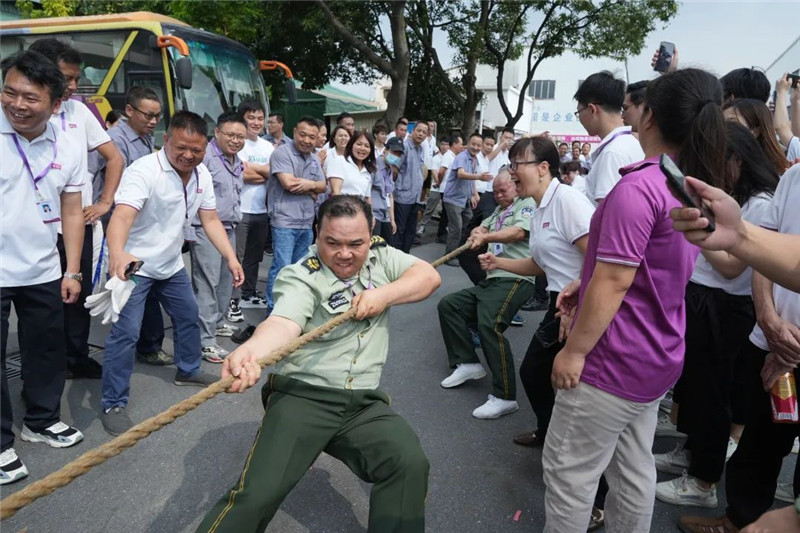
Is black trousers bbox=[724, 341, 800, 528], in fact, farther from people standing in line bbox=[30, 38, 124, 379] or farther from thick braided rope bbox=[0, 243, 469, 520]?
people standing in line bbox=[30, 38, 124, 379]

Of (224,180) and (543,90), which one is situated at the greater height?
(543,90)

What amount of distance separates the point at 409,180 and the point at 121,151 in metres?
3.86

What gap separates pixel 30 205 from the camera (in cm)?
251

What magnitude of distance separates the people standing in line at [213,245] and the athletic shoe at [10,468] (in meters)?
1.51

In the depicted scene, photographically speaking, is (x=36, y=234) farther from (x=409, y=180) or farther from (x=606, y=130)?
(x=409, y=180)

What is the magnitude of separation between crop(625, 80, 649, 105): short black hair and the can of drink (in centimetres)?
198

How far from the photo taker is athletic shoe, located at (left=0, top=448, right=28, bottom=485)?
245cm

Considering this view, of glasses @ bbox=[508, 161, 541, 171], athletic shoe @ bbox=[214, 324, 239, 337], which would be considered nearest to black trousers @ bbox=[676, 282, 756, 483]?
glasses @ bbox=[508, 161, 541, 171]

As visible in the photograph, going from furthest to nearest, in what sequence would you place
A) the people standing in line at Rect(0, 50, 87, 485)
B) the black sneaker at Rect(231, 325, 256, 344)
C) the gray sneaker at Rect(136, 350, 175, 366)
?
1. the black sneaker at Rect(231, 325, 256, 344)
2. the gray sneaker at Rect(136, 350, 175, 366)
3. the people standing in line at Rect(0, 50, 87, 485)

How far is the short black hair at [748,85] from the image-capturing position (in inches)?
133

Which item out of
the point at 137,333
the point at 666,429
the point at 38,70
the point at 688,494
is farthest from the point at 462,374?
the point at 38,70

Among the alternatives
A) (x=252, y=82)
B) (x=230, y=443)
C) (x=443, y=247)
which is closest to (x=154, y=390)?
(x=230, y=443)

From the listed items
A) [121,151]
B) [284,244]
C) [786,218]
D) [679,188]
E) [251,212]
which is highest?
[121,151]

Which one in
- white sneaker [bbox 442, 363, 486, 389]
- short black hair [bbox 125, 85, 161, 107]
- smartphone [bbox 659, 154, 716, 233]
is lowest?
white sneaker [bbox 442, 363, 486, 389]
